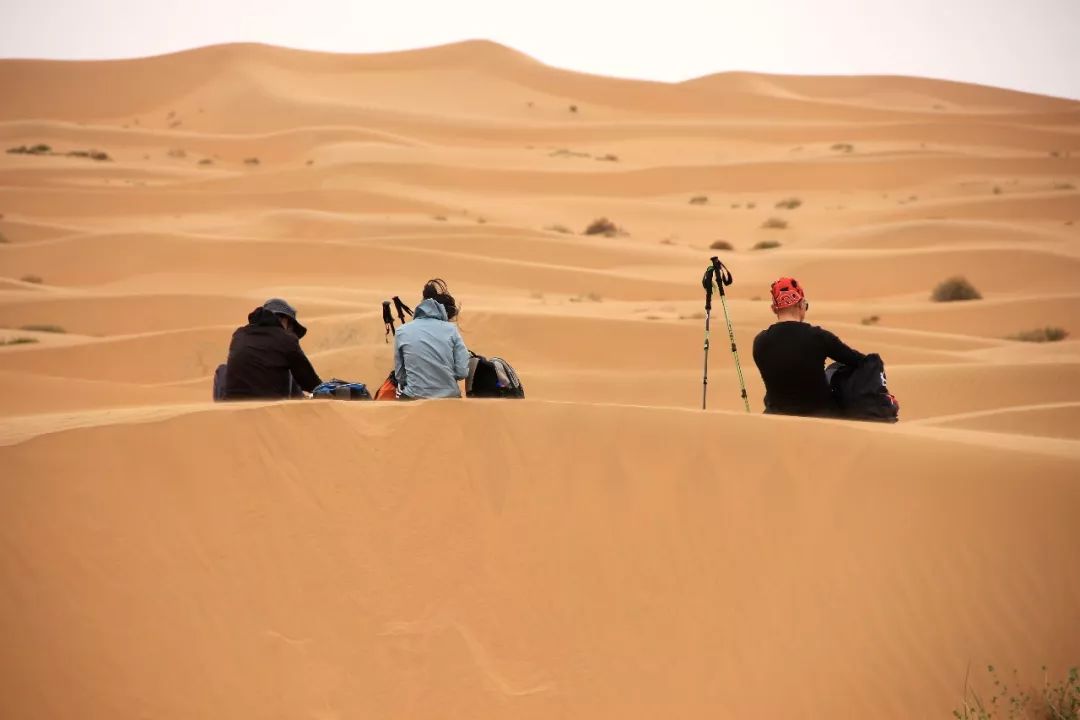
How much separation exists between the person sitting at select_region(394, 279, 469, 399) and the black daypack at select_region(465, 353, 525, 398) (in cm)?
13

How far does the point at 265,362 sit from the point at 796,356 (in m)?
3.71

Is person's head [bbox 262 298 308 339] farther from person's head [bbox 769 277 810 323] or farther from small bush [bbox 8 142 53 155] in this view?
small bush [bbox 8 142 53 155]

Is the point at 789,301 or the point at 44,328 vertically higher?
the point at 789,301

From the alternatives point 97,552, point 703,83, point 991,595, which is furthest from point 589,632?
point 703,83

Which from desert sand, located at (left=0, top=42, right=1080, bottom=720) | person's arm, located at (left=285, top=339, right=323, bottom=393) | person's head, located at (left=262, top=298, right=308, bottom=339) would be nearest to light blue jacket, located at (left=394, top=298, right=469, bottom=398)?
desert sand, located at (left=0, top=42, right=1080, bottom=720)

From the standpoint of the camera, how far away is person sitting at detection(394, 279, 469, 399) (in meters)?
8.78

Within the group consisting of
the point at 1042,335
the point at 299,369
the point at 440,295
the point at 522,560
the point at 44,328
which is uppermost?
the point at 440,295

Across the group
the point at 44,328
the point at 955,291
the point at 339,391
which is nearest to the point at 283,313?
the point at 339,391

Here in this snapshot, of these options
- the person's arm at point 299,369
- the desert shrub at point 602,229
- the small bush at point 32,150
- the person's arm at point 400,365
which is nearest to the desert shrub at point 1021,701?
the person's arm at point 400,365

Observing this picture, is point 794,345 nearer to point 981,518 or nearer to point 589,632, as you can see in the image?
point 981,518

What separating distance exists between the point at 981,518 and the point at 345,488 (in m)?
3.62

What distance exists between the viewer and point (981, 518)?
290 inches

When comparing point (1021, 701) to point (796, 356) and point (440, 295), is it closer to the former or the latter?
point (796, 356)

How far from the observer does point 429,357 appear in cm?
881
